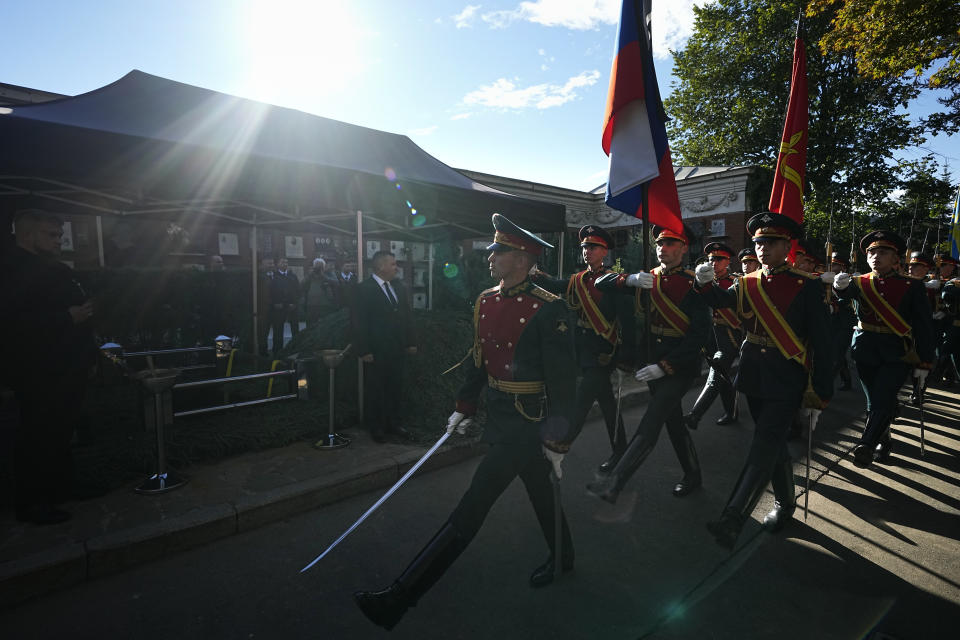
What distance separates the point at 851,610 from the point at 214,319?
9.16m

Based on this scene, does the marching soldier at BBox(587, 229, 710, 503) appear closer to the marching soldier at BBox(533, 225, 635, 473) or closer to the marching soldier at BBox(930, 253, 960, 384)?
the marching soldier at BBox(533, 225, 635, 473)

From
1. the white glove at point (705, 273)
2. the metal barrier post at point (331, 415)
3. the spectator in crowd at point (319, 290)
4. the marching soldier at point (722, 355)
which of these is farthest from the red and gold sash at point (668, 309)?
the spectator in crowd at point (319, 290)

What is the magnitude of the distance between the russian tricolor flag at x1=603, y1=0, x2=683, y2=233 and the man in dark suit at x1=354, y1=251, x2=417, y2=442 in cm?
255

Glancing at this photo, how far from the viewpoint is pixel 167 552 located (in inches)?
125

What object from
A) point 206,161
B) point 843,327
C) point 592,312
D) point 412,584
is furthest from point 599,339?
point 843,327

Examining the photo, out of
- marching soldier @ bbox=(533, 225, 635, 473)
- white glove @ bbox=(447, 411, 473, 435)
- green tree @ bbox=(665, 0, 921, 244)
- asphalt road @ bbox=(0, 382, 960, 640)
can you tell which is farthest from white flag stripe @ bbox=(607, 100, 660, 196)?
green tree @ bbox=(665, 0, 921, 244)

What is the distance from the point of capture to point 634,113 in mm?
3662

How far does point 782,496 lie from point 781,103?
23641 millimetres

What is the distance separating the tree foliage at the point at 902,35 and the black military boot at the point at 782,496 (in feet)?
34.5

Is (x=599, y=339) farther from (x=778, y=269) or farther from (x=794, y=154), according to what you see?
(x=794, y=154)

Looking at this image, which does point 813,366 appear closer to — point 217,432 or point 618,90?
point 618,90

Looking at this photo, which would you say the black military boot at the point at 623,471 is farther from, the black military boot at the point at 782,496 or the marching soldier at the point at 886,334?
the marching soldier at the point at 886,334

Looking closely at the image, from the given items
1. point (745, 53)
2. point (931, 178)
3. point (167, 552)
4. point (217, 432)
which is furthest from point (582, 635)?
point (931, 178)

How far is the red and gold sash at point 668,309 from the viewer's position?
4.09 metres
